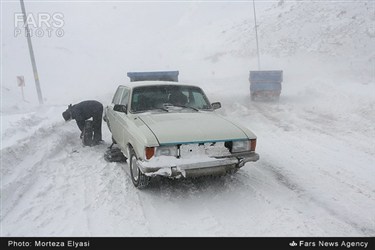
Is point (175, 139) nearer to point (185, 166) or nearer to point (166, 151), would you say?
point (166, 151)

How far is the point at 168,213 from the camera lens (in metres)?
4.47

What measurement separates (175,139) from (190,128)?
1.35 ft

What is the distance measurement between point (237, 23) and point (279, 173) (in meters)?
37.5

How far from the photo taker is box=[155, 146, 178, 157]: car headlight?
4.65 m

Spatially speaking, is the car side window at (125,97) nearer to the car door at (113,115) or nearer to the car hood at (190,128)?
the car door at (113,115)

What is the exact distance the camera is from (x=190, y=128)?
16.3 feet

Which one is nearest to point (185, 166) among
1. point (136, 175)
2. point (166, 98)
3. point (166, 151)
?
point (166, 151)

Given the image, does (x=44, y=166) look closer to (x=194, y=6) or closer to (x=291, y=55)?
(x=291, y=55)

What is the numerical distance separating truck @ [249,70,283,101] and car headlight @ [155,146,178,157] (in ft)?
38.9

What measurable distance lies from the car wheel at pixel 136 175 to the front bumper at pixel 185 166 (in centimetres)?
32
